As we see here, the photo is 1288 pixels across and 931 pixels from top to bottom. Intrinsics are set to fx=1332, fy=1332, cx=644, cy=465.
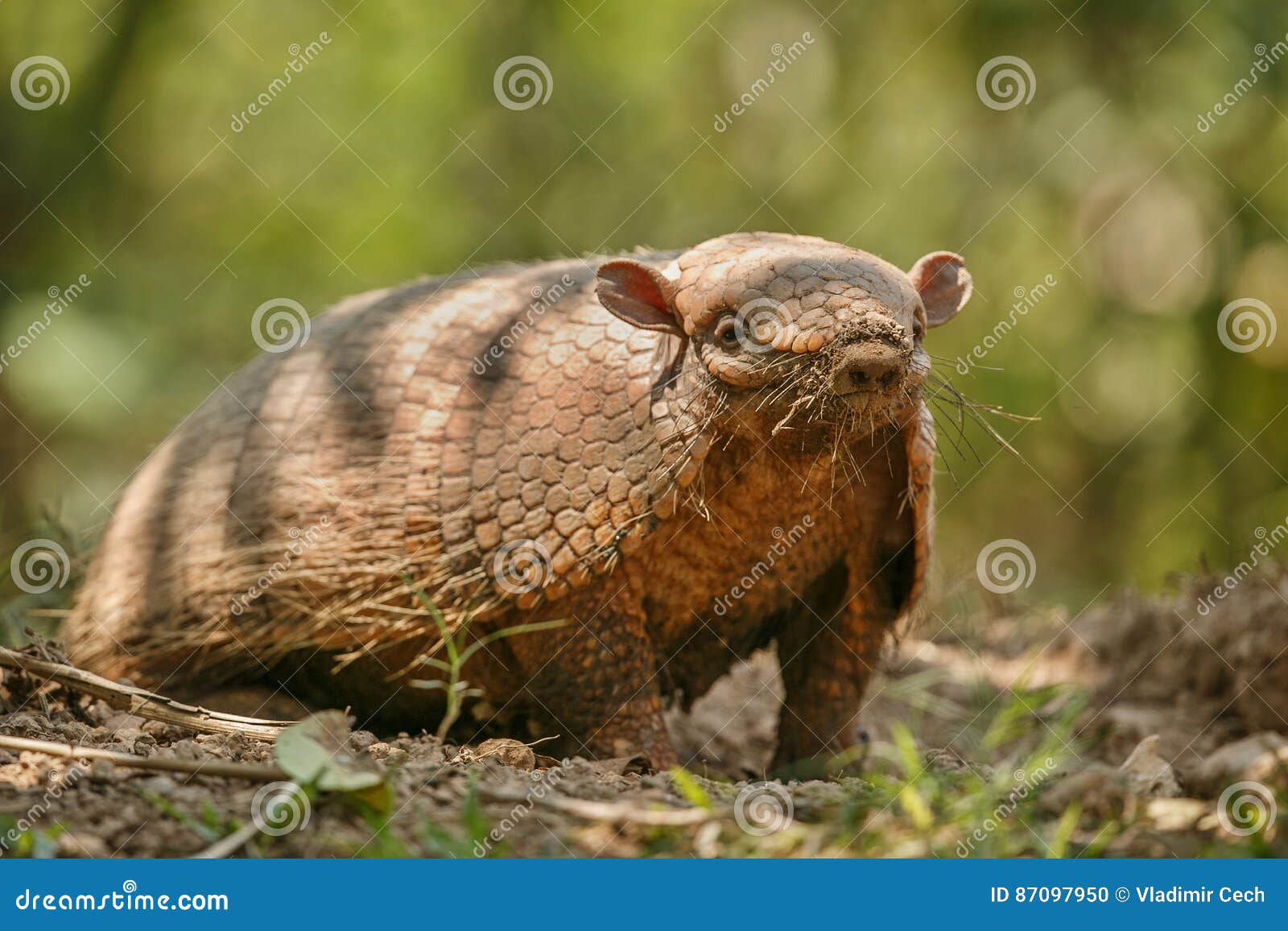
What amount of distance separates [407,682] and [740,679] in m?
2.49

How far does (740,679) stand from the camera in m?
7.62

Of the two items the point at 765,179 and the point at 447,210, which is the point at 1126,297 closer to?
the point at 765,179

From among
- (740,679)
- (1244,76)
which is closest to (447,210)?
(1244,76)

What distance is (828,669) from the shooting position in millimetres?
5793
